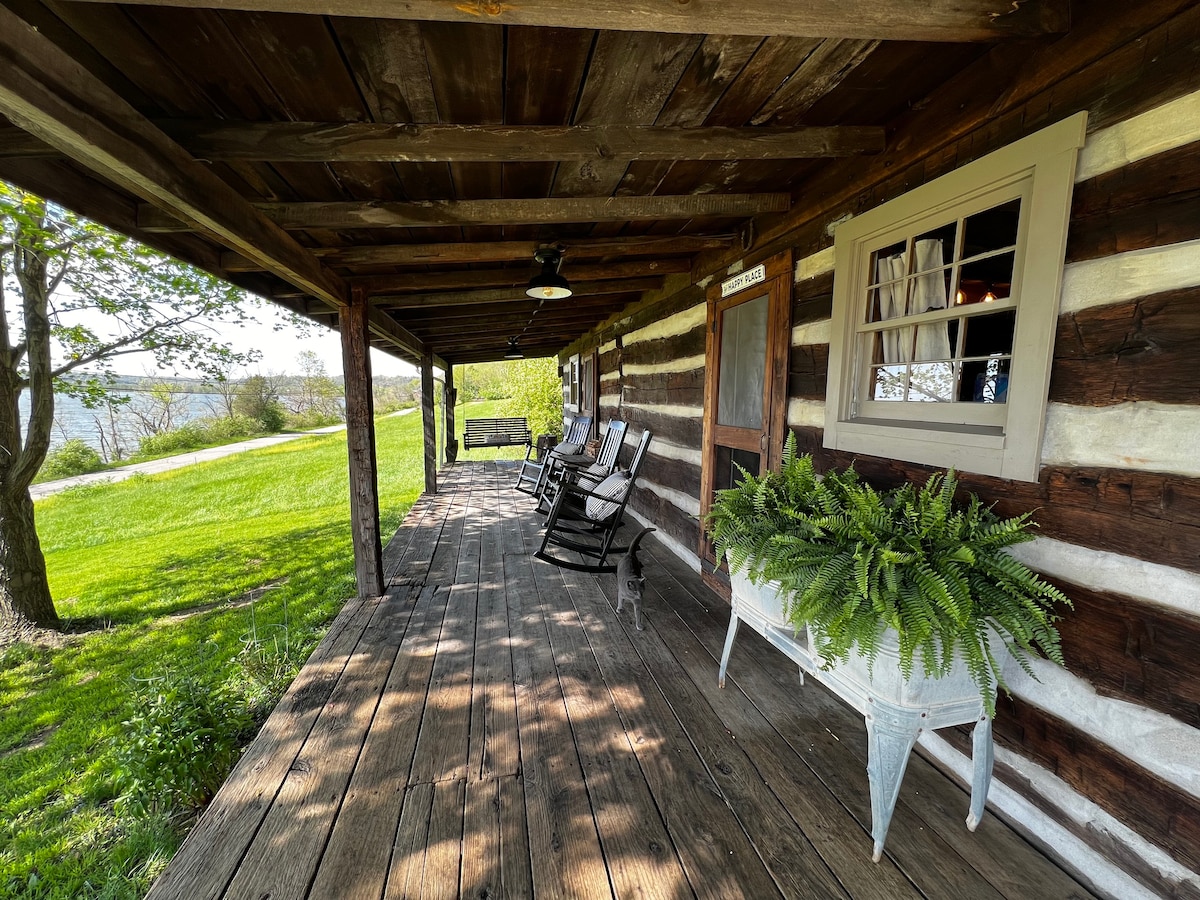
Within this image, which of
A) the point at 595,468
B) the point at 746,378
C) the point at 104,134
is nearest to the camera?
the point at 104,134

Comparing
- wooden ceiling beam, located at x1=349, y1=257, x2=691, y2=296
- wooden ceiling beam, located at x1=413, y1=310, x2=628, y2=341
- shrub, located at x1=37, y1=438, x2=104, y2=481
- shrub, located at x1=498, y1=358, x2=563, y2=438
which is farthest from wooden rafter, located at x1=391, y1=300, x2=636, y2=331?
shrub, located at x1=37, y1=438, x2=104, y2=481

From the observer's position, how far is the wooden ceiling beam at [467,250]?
2578mm

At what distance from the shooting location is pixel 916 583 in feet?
3.85

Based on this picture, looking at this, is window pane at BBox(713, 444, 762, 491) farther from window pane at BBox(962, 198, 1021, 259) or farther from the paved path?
the paved path

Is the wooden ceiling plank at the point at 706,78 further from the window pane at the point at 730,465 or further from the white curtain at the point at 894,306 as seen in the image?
the window pane at the point at 730,465

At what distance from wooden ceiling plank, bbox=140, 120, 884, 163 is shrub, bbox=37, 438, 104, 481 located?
643 inches

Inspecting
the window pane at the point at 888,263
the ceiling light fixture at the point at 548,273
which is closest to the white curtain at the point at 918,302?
the window pane at the point at 888,263

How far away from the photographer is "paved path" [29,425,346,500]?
1145 centimetres

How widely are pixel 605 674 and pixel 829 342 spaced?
1.85 metres

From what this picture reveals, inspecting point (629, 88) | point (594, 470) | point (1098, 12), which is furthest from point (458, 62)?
point (594, 470)

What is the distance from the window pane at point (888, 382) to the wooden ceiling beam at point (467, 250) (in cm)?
138

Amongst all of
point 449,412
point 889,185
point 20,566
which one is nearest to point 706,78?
point 889,185

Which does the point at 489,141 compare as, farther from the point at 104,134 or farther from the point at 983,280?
the point at 983,280

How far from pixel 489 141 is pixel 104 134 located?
970mm
